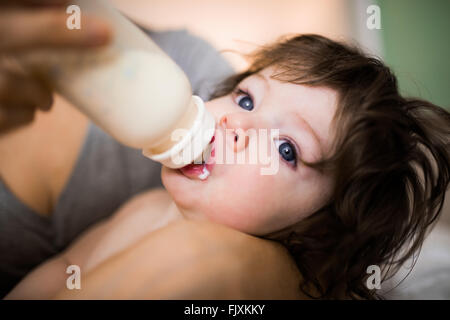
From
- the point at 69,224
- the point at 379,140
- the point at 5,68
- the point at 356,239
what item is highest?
the point at 5,68

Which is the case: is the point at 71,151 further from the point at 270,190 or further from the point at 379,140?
the point at 379,140

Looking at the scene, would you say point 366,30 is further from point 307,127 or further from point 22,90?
point 22,90

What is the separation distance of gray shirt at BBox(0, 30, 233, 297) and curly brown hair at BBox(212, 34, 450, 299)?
298 mm

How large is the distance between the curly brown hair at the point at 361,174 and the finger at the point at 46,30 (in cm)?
35

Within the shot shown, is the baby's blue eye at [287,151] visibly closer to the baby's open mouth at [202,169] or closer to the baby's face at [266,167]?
the baby's face at [266,167]

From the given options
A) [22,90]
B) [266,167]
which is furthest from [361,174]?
[22,90]

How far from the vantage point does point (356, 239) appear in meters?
0.61

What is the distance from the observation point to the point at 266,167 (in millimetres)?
578

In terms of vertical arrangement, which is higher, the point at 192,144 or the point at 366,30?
the point at 366,30

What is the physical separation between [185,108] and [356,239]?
0.38 meters

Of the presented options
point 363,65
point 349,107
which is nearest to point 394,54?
point 363,65

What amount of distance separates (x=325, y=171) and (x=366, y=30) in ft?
1.81

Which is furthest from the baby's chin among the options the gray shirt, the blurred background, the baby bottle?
the blurred background

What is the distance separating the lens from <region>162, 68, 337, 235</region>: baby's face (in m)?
0.56
